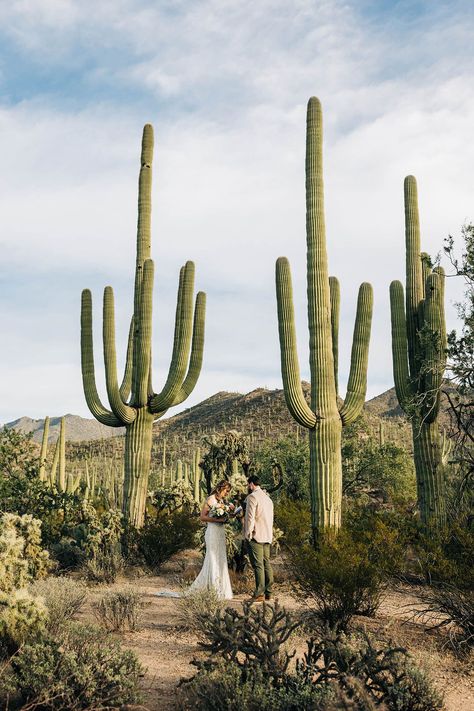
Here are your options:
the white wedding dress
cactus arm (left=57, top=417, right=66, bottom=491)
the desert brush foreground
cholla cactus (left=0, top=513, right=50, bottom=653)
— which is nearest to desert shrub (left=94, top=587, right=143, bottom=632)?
the desert brush foreground

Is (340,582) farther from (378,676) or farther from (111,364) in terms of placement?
(111,364)

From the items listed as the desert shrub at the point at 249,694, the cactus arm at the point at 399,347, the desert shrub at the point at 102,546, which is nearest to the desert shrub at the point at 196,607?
the desert shrub at the point at 249,694

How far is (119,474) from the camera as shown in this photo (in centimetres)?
3303

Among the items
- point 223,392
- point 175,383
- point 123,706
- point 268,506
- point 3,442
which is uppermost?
point 223,392

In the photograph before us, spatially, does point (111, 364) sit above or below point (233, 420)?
below

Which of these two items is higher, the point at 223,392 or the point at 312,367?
the point at 223,392

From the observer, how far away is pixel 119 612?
6.80 meters

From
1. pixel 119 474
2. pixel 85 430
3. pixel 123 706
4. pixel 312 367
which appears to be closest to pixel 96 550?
pixel 312 367

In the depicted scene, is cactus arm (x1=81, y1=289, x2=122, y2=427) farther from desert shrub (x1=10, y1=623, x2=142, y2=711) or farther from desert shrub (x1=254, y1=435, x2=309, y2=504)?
desert shrub (x1=10, y1=623, x2=142, y2=711)

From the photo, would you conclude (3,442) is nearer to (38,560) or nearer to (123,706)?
(38,560)

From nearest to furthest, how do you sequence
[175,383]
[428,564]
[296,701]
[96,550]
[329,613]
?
[296,701]
[329,613]
[428,564]
[96,550]
[175,383]

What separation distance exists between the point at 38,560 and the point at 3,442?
598 cm

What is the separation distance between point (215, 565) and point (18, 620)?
3.45 m

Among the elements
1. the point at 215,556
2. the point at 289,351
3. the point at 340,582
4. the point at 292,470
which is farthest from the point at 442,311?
the point at 292,470
